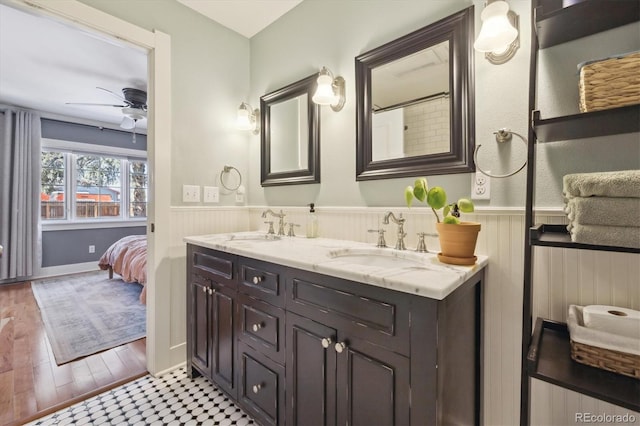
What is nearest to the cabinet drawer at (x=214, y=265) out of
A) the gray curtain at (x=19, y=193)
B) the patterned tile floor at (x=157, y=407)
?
the patterned tile floor at (x=157, y=407)

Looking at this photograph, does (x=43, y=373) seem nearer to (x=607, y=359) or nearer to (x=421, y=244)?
(x=421, y=244)

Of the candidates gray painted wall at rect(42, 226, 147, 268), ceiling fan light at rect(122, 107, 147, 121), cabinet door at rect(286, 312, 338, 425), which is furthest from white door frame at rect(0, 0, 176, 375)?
gray painted wall at rect(42, 226, 147, 268)

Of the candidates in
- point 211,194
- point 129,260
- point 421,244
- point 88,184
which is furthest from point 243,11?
point 88,184

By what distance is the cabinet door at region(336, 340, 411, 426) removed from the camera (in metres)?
0.85

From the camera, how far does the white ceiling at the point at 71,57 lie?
2004 millimetres

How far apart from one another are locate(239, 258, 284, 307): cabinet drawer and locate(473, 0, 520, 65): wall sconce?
47.5 inches

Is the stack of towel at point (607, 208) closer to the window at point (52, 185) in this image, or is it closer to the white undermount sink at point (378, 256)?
the white undermount sink at point (378, 256)

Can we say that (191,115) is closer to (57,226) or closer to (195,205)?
(195,205)

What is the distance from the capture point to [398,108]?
1457mm

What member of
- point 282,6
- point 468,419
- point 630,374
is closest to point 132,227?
point 282,6

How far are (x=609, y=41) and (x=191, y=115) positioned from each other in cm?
213

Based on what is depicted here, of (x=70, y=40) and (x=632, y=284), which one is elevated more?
(x=70, y=40)

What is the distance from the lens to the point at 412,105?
1410 mm

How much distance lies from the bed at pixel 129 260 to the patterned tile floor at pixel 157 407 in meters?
1.43
